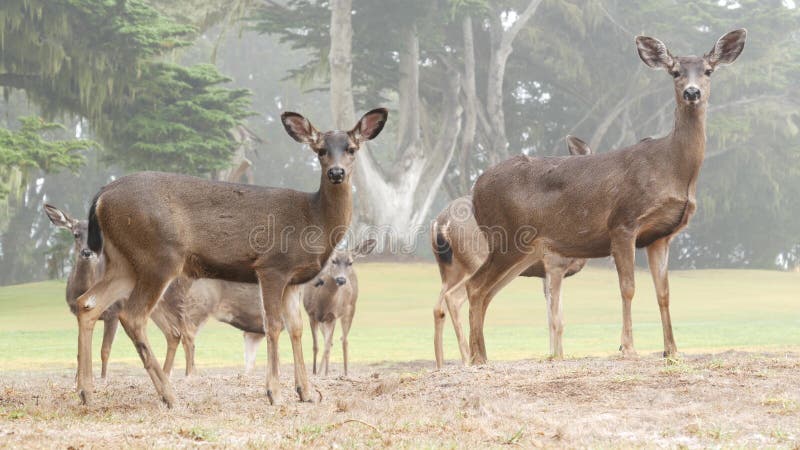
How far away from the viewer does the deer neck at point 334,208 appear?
8.69m

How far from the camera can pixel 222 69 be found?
6241 cm

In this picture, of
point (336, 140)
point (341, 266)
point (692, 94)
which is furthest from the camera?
point (341, 266)

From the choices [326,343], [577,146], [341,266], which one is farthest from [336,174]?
[341,266]

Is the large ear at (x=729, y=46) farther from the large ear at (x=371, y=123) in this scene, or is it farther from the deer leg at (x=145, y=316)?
the deer leg at (x=145, y=316)

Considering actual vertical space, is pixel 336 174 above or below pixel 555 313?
above

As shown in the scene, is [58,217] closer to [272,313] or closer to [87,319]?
[87,319]

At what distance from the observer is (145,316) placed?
8.12 metres

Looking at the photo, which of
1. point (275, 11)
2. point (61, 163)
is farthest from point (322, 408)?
point (275, 11)

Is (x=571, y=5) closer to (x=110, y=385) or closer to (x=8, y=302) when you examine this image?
(x=8, y=302)

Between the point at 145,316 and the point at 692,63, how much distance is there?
5544 mm

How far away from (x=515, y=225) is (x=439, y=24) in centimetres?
2914

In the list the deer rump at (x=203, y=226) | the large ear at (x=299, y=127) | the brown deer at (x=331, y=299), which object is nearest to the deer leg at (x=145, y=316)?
the deer rump at (x=203, y=226)

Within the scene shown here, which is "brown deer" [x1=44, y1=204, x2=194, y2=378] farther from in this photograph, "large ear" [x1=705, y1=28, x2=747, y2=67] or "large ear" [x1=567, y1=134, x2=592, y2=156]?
"large ear" [x1=705, y1=28, x2=747, y2=67]

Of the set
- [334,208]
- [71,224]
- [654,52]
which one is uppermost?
[654,52]
